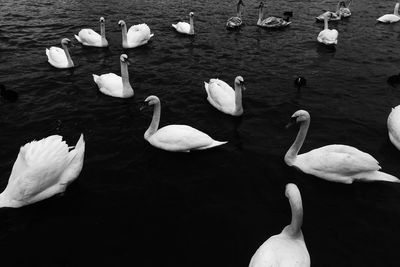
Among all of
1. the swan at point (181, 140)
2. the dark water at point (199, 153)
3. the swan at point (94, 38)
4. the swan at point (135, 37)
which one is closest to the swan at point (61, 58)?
the dark water at point (199, 153)

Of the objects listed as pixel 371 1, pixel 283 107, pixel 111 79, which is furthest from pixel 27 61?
pixel 371 1

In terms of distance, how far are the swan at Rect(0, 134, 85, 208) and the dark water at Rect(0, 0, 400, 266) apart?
344mm

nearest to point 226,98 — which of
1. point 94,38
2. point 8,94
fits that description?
point 8,94

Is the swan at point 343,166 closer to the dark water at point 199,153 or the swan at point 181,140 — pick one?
the dark water at point 199,153

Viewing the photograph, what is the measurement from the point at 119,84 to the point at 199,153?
4622mm

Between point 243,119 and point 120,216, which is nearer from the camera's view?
point 120,216

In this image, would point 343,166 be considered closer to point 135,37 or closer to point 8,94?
point 8,94

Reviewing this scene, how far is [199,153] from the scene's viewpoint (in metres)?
8.99

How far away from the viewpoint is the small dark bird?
36.1ft

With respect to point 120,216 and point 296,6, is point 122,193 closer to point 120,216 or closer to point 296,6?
point 120,216

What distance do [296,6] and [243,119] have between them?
1743 centimetres

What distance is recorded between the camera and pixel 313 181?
312 inches

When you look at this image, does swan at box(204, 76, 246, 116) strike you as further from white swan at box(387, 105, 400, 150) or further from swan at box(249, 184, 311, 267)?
swan at box(249, 184, 311, 267)

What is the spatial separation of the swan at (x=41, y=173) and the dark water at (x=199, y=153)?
0.34m
